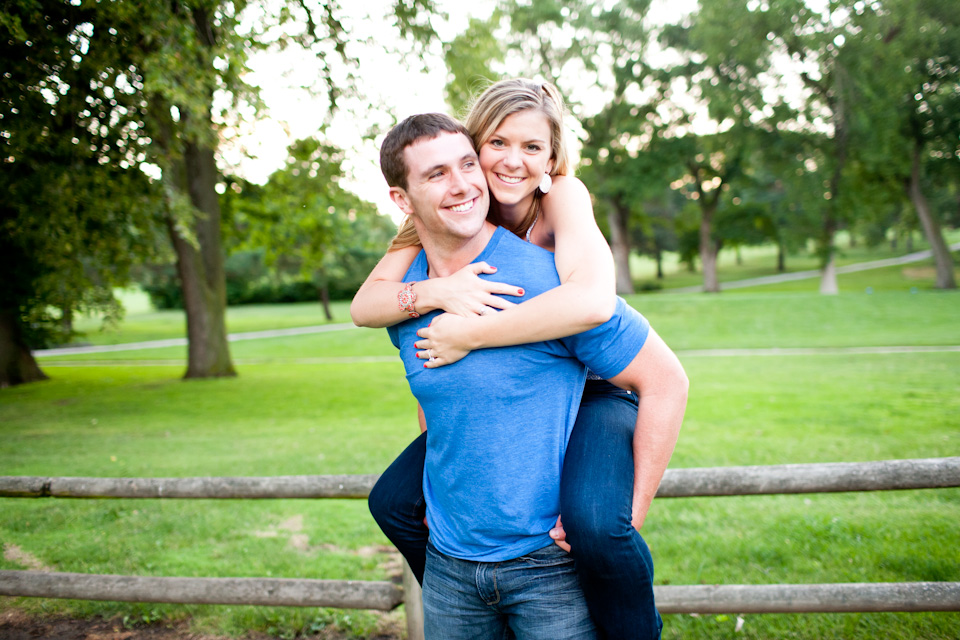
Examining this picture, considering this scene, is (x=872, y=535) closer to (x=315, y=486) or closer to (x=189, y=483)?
(x=315, y=486)

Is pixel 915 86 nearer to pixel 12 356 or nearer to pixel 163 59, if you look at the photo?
pixel 163 59

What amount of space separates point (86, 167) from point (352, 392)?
6937mm

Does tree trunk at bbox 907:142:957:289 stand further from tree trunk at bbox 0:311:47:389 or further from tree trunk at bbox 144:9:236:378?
Result: tree trunk at bbox 0:311:47:389

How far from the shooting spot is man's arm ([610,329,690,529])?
180 centimetres

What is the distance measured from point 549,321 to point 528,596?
2.39 ft

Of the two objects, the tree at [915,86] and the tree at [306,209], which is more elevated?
the tree at [915,86]

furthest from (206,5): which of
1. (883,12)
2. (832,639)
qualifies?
(883,12)

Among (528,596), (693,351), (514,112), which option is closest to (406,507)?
(528,596)

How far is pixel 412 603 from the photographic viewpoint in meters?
3.37

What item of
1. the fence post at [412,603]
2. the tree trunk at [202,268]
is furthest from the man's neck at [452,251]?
the tree trunk at [202,268]

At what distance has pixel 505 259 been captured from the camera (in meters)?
1.94

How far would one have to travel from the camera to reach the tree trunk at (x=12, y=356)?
17219 millimetres

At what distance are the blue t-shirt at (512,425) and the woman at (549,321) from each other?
0.05m

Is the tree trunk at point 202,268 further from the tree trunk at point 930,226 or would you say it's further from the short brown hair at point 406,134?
the tree trunk at point 930,226
